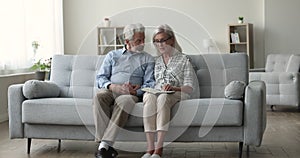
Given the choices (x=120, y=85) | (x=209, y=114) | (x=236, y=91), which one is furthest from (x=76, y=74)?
(x=236, y=91)

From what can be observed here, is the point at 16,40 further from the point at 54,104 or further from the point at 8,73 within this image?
the point at 54,104

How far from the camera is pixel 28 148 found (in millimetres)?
3678

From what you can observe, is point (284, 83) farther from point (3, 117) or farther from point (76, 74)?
point (3, 117)

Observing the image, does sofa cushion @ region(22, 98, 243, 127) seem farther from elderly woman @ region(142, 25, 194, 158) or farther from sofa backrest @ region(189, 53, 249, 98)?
sofa backrest @ region(189, 53, 249, 98)

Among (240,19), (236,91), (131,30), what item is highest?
(240,19)

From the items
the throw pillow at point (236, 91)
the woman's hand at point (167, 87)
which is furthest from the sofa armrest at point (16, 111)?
the throw pillow at point (236, 91)

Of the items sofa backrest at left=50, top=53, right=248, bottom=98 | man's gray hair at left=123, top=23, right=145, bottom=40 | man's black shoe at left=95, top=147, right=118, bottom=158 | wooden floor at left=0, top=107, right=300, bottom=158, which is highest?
man's gray hair at left=123, top=23, right=145, bottom=40

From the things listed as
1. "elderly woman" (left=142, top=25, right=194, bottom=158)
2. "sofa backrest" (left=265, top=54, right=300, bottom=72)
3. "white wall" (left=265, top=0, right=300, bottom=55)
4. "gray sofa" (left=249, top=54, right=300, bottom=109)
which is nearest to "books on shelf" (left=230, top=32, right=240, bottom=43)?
"white wall" (left=265, top=0, right=300, bottom=55)

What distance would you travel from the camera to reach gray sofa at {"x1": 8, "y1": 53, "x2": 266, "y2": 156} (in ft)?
10.9

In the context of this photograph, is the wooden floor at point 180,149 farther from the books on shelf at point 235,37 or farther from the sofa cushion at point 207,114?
the books on shelf at point 235,37

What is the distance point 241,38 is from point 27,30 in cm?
344

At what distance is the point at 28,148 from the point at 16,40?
271cm

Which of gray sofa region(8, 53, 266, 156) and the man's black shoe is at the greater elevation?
gray sofa region(8, 53, 266, 156)

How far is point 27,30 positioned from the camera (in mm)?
6418
